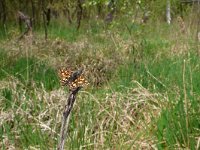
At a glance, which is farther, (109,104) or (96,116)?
(109,104)

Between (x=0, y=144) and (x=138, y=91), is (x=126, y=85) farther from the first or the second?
(x=0, y=144)

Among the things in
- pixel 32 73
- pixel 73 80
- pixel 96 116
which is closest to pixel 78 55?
pixel 32 73

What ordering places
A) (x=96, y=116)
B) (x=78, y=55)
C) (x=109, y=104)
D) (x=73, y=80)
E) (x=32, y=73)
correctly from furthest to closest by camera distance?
(x=78, y=55)
(x=32, y=73)
(x=109, y=104)
(x=96, y=116)
(x=73, y=80)

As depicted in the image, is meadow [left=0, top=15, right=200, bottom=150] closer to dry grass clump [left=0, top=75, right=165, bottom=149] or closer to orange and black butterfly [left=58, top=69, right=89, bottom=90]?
dry grass clump [left=0, top=75, right=165, bottom=149]

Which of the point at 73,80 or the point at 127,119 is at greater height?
the point at 73,80

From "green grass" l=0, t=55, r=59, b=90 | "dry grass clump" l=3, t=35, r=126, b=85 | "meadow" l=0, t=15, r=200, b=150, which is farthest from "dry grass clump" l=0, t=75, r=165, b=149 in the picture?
"dry grass clump" l=3, t=35, r=126, b=85

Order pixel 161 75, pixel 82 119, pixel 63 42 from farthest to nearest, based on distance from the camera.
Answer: pixel 63 42 → pixel 161 75 → pixel 82 119

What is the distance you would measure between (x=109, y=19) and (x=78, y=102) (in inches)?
159

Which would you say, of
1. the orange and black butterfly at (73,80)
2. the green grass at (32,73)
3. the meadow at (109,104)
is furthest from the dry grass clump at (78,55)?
the orange and black butterfly at (73,80)

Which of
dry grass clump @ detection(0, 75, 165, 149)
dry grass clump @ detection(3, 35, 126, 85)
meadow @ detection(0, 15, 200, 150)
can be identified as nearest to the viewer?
meadow @ detection(0, 15, 200, 150)

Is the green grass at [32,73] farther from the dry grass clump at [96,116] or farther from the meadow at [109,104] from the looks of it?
the dry grass clump at [96,116]

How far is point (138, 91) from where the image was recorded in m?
2.96

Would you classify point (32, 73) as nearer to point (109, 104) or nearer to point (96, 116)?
point (109, 104)

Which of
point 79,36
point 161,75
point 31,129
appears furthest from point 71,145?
point 79,36
